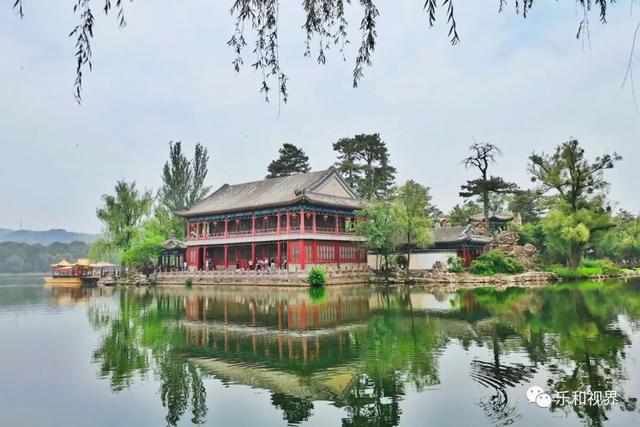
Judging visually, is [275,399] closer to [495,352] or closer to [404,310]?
[495,352]

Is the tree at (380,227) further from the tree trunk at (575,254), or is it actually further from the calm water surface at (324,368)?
the calm water surface at (324,368)

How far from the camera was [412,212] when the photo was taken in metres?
38.8

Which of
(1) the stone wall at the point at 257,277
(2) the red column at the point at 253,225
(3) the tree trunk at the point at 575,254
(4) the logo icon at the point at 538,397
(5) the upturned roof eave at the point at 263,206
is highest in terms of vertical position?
(5) the upturned roof eave at the point at 263,206

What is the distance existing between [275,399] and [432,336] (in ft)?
21.9

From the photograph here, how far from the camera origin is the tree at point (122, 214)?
1901 inches

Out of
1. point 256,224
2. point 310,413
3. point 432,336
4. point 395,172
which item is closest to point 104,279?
point 256,224

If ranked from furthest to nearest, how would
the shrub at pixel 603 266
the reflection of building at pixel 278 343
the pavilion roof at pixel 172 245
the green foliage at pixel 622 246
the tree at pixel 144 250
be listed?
the green foliage at pixel 622 246 < the pavilion roof at pixel 172 245 < the tree at pixel 144 250 < the shrub at pixel 603 266 < the reflection of building at pixel 278 343

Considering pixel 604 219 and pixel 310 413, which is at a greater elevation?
pixel 604 219

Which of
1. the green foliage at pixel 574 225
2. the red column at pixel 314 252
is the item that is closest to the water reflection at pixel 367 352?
the red column at pixel 314 252

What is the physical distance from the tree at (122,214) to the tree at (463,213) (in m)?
→ 34.7

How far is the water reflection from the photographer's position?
8.23 metres

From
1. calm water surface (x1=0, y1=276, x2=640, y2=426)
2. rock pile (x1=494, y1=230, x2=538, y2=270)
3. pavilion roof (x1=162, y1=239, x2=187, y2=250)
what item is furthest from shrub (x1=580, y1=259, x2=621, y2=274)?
pavilion roof (x1=162, y1=239, x2=187, y2=250)

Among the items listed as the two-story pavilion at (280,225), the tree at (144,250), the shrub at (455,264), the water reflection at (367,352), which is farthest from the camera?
the tree at (144,250)

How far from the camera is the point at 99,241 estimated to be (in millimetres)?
48312
